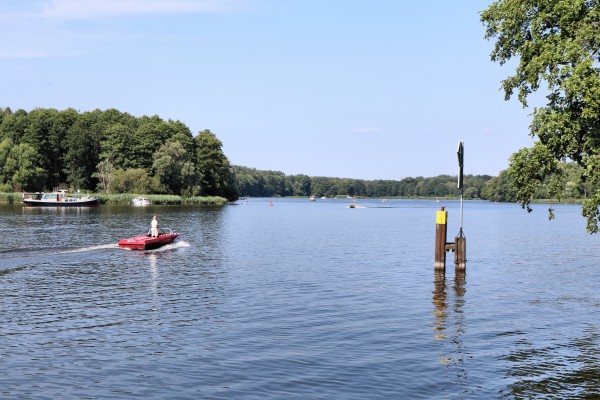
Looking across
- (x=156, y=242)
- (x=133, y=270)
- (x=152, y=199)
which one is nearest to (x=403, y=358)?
(x=133, y=270)

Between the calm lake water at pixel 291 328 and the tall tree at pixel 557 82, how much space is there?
5331mm

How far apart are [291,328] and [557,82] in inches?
480

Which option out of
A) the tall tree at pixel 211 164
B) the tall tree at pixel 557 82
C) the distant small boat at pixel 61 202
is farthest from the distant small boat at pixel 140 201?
the tall tree at pixel 557 82

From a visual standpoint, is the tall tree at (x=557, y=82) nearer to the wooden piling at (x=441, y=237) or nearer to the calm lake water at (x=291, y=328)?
the calm lake water at (x=291, y=328)

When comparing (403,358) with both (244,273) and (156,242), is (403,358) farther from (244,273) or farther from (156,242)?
→ (156,242)

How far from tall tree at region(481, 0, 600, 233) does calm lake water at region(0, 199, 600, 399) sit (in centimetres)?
533

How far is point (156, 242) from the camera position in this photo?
45.6 meters

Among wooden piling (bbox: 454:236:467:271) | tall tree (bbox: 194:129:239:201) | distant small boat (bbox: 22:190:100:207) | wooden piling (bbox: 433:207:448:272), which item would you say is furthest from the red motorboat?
tall tree (bbox: 194:129:239:201)

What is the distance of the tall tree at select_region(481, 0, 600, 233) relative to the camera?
2006 cm

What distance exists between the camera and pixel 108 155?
15738 centimetres

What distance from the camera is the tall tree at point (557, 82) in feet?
65.8

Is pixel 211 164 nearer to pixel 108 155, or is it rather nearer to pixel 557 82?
pixel 108 155

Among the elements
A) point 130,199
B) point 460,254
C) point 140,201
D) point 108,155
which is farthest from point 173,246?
point 108,155

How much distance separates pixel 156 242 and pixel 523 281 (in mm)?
25699
